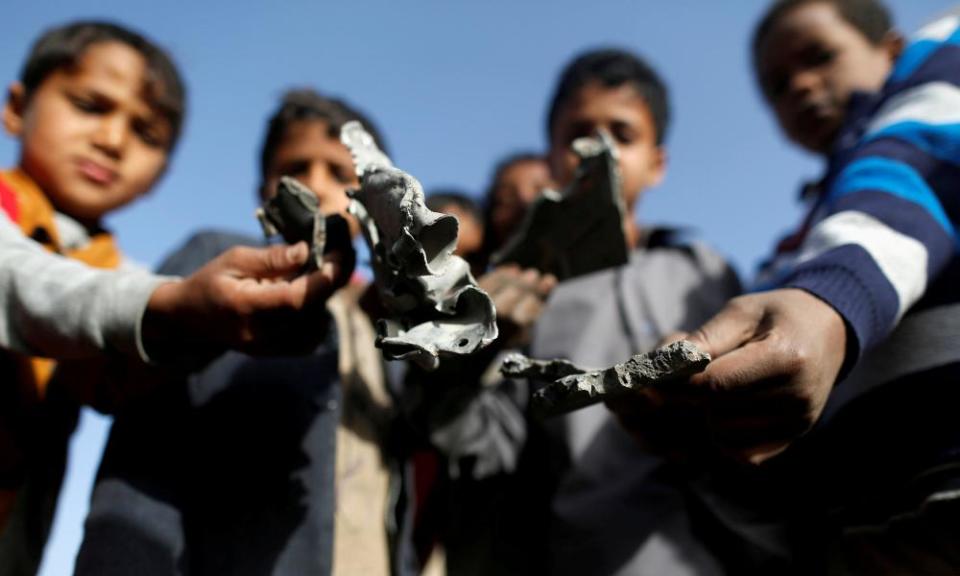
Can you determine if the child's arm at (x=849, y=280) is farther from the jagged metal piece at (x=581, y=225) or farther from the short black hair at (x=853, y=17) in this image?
the short black hair at (x=853, y=17)

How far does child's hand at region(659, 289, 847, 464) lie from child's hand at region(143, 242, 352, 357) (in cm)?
39

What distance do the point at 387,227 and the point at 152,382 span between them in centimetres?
47

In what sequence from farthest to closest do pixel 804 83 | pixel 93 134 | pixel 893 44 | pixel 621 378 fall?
1. pixel 893 44
2. pixel 804 83
3. pixel 93 134
4. pixel 621 378

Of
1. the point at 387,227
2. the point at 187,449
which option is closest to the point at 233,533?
the point at 187,449

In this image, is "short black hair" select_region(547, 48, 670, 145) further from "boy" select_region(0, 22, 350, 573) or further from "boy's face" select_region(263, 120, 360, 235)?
"boy" select_region(0, 22, 350, 573)

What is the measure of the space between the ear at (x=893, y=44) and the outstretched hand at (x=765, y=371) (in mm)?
1285

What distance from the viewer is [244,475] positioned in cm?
101

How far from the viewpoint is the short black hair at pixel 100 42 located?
54.5 inches

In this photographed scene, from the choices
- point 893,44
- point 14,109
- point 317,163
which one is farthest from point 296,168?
point 893,44

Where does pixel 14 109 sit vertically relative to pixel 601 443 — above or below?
above

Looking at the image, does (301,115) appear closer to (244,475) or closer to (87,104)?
(87,104)

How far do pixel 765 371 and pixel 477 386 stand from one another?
65 centimetres

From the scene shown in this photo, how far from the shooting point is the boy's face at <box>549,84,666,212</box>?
1.68m

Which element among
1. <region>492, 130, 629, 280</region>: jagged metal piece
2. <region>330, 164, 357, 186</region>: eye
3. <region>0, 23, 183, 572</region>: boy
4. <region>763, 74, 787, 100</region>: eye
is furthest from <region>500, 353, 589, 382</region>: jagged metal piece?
<region>763, 74, 787, 100</region>: eye
